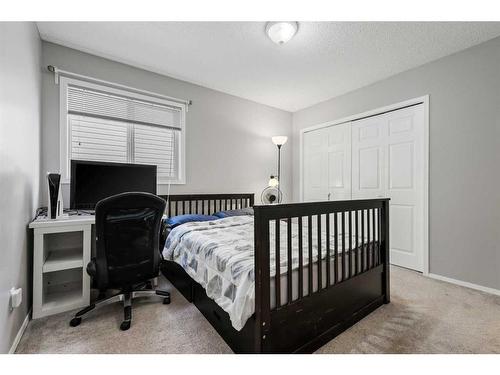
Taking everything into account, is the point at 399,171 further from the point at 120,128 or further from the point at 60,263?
the point at 60,263

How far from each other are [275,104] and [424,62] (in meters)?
2.06

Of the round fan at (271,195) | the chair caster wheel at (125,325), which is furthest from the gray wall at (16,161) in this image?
the round fan at (271,195)

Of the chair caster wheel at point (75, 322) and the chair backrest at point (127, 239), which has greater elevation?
the chair backrest at point (127, 239)

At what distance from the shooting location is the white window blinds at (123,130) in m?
2.46

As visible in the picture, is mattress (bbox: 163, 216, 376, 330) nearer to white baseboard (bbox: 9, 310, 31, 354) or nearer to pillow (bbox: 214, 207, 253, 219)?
pillow (bbox: 214, 207, 253, 219)

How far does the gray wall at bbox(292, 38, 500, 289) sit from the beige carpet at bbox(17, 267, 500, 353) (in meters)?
0.48

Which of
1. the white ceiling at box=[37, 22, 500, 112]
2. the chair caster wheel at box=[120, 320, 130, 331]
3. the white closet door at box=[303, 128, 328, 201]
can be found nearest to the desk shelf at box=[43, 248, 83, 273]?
the chair caster wheel at box=[120, 320, 130, 331]

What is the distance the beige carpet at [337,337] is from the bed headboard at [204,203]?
1255 millimetres

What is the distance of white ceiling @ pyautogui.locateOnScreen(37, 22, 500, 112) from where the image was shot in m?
2.05

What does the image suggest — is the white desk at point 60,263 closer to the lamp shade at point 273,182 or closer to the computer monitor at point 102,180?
the computer monitor at point 102,180

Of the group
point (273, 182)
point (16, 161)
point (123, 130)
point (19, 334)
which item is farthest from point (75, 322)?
point (273, 182)

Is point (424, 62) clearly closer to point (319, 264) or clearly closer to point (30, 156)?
point (319, 264)

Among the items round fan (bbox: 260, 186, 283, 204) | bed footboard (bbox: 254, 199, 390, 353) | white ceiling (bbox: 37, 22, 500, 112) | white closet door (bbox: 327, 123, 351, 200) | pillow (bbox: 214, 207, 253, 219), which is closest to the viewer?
bed footboard (bbox: 254, 199, 390, 353)

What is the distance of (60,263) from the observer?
6.07 feet
